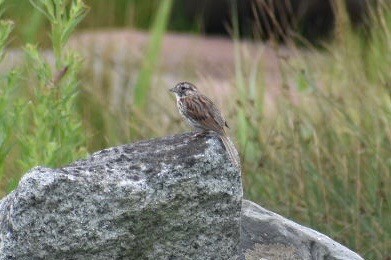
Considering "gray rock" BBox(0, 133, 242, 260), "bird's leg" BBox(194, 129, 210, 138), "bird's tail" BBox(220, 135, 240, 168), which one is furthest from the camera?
"bird's leg" BBox(194, 129, 210, 138)

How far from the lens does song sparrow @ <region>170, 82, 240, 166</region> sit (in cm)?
447

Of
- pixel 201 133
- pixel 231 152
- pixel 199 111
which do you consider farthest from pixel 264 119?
pixel 231 152

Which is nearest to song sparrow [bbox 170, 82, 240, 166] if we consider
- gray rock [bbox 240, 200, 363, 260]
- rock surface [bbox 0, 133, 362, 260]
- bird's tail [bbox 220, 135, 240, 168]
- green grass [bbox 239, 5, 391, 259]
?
bird's tail [bbox 220, 135, 240, 168]

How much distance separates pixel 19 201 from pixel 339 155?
3269 millimetres

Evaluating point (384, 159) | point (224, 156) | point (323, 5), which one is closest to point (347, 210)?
point (384, 159)

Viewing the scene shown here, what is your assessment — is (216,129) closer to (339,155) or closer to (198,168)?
(198,168)

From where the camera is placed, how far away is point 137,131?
7449mm

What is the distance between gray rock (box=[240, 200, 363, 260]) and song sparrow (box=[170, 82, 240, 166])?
0.41 metres

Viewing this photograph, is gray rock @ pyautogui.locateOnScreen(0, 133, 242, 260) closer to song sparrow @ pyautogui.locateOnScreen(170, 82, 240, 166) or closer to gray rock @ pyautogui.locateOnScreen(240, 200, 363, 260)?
song sparrow @ pyautogui.locateOnScreen(170, 82, 240, 166)

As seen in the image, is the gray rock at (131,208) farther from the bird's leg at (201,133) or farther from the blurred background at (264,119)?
the blurred background at (264,119)

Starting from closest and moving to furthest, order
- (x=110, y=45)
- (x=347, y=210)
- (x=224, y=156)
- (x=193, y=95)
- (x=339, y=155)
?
(x=224, y=156) → (x=193, y=95) → (x=347, y=210) → (x=339, y=155) → (x=110, y=45)

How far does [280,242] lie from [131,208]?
913 millimetres

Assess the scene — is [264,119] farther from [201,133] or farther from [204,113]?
[201,133]

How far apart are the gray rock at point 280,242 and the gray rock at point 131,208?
1.48 ft
